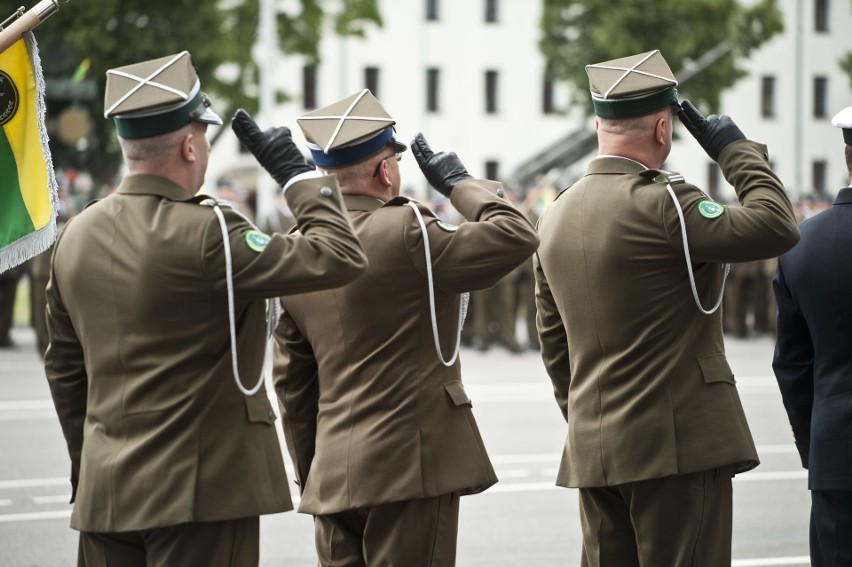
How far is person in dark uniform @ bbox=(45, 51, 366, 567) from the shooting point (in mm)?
3943

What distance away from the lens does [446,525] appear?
4684mm

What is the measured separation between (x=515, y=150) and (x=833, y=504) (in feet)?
169

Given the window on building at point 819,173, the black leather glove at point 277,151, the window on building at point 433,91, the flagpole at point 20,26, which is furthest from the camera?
the window on building at point 819,173

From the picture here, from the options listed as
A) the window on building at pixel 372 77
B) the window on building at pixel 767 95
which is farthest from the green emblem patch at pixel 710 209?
the window on building at pixel 767 95

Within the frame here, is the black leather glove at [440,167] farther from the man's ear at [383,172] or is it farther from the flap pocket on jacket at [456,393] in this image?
the flap pocket on jacket at [456,393]

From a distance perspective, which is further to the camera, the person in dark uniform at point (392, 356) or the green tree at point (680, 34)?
the green tree at point (680, 34)

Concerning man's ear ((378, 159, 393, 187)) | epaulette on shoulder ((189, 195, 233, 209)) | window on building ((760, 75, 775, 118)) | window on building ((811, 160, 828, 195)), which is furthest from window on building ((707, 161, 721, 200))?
epaulette on shoulder ((189, 195, 233, 209))

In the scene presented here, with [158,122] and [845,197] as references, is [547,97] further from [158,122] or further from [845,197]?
[158,122]

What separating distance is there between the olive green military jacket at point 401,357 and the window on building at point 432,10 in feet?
166

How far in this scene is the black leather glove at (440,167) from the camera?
485cm

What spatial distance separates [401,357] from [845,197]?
1.69 m

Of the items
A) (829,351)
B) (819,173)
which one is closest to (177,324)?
(829,351)

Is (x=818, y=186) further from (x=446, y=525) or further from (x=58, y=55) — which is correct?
(x=446, y=525)

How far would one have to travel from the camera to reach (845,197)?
193 inches
